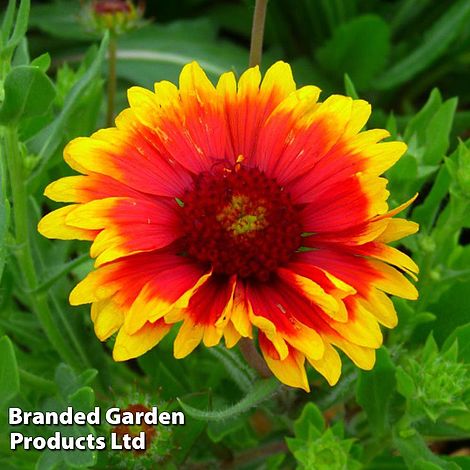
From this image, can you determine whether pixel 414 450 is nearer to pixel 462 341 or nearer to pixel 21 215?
pixel 462 341

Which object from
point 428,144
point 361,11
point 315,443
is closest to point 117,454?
point 315,443

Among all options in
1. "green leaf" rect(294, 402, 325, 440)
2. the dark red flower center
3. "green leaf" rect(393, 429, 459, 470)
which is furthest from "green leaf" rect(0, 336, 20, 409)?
"green leaf" rect(393, 429, 459, 470)

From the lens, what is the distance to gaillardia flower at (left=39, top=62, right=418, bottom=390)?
2.52ft

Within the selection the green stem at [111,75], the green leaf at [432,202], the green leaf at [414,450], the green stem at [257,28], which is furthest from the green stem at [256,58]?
the green stem at [111,75]

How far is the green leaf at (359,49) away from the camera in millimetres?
1860

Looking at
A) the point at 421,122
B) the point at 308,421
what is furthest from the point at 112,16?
the point at 308,421

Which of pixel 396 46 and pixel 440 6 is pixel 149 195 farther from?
pixel 440 6

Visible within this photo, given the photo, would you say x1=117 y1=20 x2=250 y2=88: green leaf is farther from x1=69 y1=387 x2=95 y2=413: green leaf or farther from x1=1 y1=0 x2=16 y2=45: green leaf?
x1=69 y1=387 x2=95 y2=413: green leaf

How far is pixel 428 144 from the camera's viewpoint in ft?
3.83

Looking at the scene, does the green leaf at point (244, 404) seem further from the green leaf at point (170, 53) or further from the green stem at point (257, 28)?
the green leaf at point (170, 53)

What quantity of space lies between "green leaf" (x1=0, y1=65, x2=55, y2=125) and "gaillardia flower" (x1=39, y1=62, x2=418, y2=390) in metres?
0.07

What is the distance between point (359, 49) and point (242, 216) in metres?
1.14

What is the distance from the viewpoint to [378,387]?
3.30ft

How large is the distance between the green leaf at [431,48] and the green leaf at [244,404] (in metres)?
1.16
